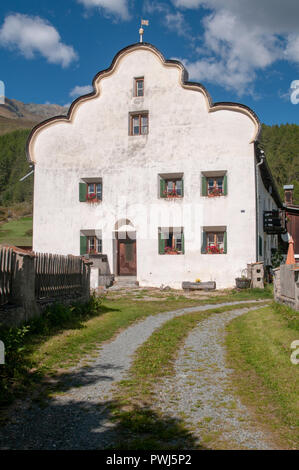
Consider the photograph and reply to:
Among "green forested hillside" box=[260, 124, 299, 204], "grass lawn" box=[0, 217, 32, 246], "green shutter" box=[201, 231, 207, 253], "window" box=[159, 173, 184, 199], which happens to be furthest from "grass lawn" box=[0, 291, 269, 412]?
"green forested hillside" box=[260, 124, 299, 204]

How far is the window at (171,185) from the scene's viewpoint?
73.4ft

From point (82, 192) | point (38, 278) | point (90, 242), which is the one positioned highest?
point (82, 192)

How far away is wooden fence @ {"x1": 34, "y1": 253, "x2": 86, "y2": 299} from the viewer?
9805 millimetres

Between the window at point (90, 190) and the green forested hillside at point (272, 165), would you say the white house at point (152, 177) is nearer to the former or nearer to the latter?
the window at point (90, 190)

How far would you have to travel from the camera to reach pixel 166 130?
74.0 ft

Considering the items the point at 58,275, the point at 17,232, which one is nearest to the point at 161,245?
the point at 58,275

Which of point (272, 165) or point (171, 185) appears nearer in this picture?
point (171, 185)

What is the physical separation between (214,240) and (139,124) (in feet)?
24.3

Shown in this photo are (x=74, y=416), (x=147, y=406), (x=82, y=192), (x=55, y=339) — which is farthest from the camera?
(x=82, y=192)

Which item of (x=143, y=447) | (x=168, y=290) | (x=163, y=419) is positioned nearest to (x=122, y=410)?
(x=163, y=419)

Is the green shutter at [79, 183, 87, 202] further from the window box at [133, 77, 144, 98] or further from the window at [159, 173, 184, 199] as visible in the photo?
the window box at [133, 77, 144, 98]

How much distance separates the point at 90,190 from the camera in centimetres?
2388

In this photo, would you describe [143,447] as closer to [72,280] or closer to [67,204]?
[72,280]

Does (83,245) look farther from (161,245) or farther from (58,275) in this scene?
(58,275)
